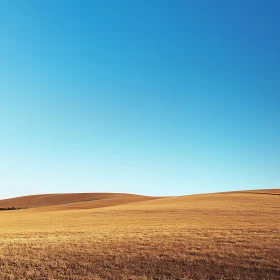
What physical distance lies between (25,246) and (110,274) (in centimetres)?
837

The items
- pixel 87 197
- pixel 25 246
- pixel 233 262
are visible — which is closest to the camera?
pixel 233 262

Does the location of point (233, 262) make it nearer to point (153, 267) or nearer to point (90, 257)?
point (153, 267)

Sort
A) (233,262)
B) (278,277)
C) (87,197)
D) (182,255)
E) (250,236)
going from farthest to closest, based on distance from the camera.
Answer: (87,197) → (250,236) → (182,255) → (233,262) → (278,277)

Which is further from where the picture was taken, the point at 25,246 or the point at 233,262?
the point at 25,246

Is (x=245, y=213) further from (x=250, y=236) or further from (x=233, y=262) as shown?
(x=233, y=262)

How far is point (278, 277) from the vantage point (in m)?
12.8

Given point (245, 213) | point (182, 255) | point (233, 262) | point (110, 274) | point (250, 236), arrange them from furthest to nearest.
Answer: point (245, 213)
point (250, 236)
point (182, 255)
point (233, 262)
point (110, 274)

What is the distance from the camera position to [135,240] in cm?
2048

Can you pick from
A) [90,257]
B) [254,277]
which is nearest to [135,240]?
[90,257]

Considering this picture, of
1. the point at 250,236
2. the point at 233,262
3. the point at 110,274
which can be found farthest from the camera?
the point at 250,236

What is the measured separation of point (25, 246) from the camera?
19.5m

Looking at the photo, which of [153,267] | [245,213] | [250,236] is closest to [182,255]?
[153,267]

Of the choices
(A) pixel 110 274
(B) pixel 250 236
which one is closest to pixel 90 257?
(A) pixel 110 274

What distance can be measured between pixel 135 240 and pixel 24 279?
858 cm
